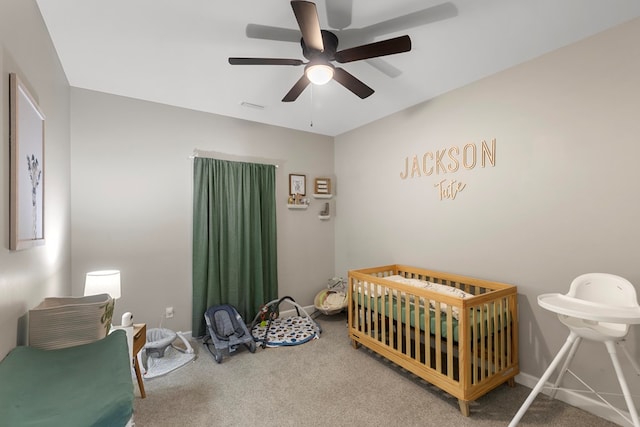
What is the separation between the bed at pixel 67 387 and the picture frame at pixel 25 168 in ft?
1.59

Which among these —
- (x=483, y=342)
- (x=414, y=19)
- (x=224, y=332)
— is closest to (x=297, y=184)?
(x=224, y=332)

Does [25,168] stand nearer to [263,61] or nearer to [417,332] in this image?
[263,61]

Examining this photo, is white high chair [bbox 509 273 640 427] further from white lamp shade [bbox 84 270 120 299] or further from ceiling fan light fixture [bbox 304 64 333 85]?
white lamp shade [bbox 84 270 120 299]

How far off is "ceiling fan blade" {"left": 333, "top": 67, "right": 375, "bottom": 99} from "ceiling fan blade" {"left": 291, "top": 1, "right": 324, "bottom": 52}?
11.6 inches

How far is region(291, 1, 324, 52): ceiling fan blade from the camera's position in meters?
1.28

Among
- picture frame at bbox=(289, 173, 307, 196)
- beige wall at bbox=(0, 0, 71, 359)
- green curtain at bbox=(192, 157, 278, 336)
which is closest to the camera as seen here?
beige wall at bbox=(0, 0, 71, 359)

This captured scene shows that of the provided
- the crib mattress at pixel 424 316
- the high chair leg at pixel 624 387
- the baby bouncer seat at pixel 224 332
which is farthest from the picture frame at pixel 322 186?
the high chair leg at pixel 624 387

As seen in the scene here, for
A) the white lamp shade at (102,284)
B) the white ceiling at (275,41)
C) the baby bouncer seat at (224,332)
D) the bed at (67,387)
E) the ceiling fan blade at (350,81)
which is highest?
the white ceiling at (275,41)

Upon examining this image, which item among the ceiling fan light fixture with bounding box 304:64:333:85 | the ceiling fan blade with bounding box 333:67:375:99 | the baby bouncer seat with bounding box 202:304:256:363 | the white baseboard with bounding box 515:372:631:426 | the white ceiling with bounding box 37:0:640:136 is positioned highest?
the white ceiling with bounding box 37:0:640:136

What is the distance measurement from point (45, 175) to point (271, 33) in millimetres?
1645

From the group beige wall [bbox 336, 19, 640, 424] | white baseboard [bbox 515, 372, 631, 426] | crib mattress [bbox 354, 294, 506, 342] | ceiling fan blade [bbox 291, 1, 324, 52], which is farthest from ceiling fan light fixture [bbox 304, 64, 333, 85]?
white baseboard [bbox 515, 372, 631, 426]

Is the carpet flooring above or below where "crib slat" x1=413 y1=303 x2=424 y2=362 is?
below

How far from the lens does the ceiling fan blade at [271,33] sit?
182 cm

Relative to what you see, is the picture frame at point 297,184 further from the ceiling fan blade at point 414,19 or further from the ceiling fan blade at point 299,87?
the ceiling fan blade at point 414,19
